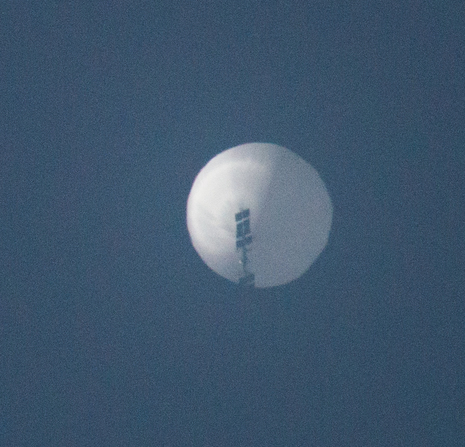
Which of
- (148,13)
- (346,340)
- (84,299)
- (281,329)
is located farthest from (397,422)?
(148,13)

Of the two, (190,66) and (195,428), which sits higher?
(190,66)

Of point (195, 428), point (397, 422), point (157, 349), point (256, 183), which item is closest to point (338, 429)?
point (397, 422)

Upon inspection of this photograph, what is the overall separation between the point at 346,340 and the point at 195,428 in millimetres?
1769

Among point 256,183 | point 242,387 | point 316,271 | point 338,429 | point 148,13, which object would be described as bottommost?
point 338,429

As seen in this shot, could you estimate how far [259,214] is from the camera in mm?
4688

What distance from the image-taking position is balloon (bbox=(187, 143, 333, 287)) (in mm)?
4684

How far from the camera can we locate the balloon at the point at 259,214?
4684mm

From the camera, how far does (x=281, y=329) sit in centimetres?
531

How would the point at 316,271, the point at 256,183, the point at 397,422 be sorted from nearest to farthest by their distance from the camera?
1. the point at 256,183
2. the point at 316,271
3. the point at 397,422

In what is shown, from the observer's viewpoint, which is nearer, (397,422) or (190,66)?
(190,66)

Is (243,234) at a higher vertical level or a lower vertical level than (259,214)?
lower

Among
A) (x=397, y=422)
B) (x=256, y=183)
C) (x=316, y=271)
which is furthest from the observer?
(x=397, y=422)

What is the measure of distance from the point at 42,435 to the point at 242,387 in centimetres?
205

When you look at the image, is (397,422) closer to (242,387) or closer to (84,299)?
(242,387)
